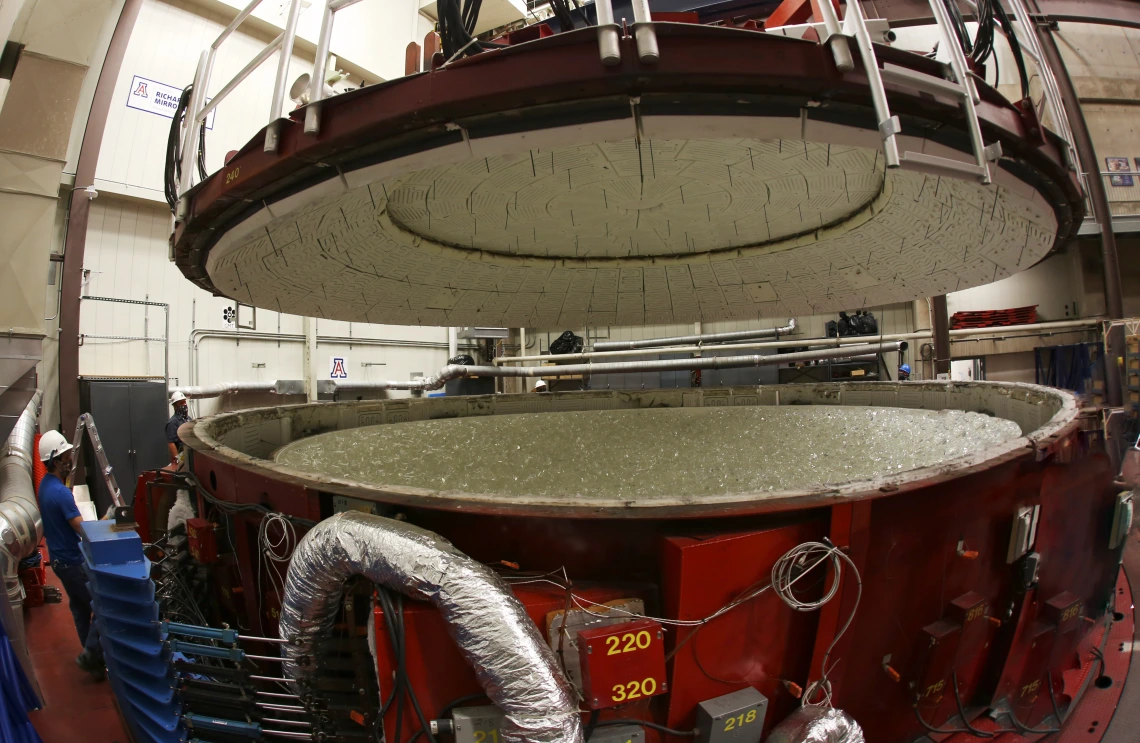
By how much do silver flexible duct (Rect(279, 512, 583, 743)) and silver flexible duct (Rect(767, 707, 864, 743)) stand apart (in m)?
0.55

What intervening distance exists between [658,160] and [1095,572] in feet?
8.40

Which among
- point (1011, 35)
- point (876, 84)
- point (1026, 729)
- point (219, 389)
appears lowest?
point (1026, 729)

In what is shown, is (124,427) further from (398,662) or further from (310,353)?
(398,662)

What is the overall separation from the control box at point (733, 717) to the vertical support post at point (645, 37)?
1505mm

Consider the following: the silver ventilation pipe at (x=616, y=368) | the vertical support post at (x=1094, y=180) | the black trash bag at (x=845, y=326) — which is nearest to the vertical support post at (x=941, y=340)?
the silver ventilation pipe at (x=616, y=368)

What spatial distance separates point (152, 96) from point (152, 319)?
97.5 inches

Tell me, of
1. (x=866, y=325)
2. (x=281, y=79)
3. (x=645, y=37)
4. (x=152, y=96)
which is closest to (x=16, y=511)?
(x=281, y=79)

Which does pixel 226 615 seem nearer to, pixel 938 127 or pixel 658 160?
pixel 658 160

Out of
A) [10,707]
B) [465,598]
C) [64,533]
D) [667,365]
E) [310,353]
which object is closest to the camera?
[465,598]

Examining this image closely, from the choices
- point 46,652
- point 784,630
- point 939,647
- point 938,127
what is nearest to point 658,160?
point 938,127

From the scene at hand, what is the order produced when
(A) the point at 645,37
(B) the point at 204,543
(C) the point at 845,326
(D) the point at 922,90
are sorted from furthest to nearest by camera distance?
1. (C) the point at 845,326
2. (B) the point at 204,543
3. (D) the point at 922,90
4. (A) the point at 645,37

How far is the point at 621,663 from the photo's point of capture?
1146 millimetres

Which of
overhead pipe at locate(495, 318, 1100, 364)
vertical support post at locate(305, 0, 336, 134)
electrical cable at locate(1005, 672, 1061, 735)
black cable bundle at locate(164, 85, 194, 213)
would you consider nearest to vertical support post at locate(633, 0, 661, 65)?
vertical support post at locate(305, 0, 336, 134)

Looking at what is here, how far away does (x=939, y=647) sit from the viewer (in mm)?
1551
